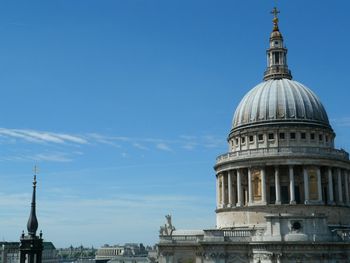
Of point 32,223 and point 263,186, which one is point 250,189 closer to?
point 263,186

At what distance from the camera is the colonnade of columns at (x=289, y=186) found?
7269 cm

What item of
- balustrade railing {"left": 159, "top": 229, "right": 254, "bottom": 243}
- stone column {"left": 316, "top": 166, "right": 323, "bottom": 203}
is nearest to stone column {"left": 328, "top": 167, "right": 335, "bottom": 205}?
stone column {"left": 316, "top": 166, "right": 323, "bottom": 203}

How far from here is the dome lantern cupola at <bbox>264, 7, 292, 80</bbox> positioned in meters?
85.0

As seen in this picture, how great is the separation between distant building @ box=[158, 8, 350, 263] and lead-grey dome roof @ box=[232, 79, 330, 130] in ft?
0.47

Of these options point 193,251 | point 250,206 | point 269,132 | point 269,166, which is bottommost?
point 193,251

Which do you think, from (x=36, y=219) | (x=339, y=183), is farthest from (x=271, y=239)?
(x=36, y=219)

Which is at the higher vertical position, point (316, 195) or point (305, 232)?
point (316, 195)

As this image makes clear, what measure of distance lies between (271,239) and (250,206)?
11020 mm

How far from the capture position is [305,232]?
202 feet

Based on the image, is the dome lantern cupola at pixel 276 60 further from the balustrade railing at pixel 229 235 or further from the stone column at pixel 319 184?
the balustrade railing at pixel 229 235

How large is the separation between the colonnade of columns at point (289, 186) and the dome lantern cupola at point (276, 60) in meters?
17.4

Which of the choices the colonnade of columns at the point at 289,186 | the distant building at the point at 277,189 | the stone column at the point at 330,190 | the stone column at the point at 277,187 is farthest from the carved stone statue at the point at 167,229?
the stone column at the point at 330,190

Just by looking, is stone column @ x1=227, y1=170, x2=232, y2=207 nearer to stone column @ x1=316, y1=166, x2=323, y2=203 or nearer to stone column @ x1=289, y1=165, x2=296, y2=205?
stone column @ x1=289, y1=165, x2=296, y2=205

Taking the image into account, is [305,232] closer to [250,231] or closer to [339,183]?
[250,231]
